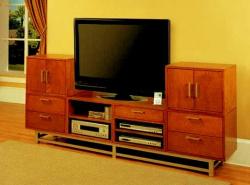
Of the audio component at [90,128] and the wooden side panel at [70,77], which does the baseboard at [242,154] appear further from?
the wooden side panel at [70,77]

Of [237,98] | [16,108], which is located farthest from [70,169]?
[16,108]

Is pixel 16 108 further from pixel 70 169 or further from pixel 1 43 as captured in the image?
pixel 70 169

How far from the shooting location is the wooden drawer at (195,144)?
12.4 ft

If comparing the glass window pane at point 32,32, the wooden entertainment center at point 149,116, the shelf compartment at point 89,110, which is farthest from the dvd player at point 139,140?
the glass window pane at point 32,32

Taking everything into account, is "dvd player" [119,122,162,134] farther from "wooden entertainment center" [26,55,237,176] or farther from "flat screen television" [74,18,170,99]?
"flat screen television" [74,18,170,99]

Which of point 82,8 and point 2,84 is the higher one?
point 82,8

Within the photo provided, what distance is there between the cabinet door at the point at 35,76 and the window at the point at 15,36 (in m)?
2.23

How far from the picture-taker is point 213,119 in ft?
12.4

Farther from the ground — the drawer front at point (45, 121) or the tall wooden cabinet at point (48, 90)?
the tall wooden cabinet at point (48, 90)

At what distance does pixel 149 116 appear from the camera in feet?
13.5

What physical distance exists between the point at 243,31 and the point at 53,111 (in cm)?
211

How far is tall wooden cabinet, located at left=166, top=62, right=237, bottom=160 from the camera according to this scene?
374 cm

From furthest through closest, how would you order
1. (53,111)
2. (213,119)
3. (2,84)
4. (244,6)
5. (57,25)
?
(2,84) < (57,25) < (53,111) < (244,6) < (213,119)

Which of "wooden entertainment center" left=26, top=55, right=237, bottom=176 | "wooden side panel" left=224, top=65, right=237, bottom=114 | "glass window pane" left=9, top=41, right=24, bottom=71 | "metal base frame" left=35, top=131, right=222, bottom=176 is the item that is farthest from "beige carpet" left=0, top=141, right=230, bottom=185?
"glass window pane" left=9, top=41, right=24, bottom=71
